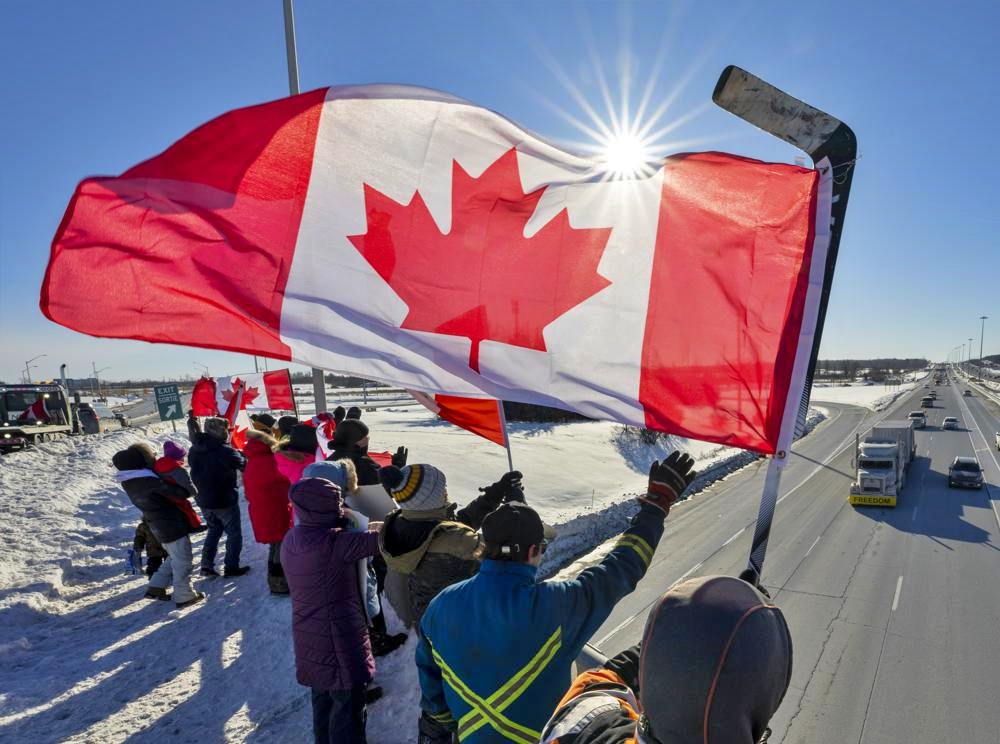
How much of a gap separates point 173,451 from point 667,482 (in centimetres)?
574

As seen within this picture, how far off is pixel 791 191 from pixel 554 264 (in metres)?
1.22

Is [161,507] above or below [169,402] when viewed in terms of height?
below

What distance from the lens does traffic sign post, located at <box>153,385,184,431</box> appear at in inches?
509

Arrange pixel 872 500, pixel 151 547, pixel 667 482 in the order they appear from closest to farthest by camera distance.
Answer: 1. pixel 667 482
2. pixel 151 547
3. pixel 872 500

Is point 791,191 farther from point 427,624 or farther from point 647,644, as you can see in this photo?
point 427,624

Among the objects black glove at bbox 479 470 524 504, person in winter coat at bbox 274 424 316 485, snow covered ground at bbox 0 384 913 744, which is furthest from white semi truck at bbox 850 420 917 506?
black glove at bbox 479 470 524 504

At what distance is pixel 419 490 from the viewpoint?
2.90m

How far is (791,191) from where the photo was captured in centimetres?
257

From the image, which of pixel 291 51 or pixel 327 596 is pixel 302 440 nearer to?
pixel 327 596

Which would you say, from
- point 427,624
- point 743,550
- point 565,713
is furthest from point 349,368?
point 743,550

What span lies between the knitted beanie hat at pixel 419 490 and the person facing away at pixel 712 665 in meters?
1.81

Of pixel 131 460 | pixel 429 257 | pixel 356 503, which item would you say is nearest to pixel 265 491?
pixel 131 460

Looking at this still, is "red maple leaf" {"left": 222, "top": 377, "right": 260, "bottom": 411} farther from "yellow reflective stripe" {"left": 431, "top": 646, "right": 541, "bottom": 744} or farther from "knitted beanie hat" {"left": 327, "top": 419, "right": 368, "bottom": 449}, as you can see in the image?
"yellow reflective stripe" {"left": 431, "top": 646, "right": 541, "bottom": 744}

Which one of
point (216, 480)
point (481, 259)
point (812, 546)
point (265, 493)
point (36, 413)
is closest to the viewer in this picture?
point (481, 259)
